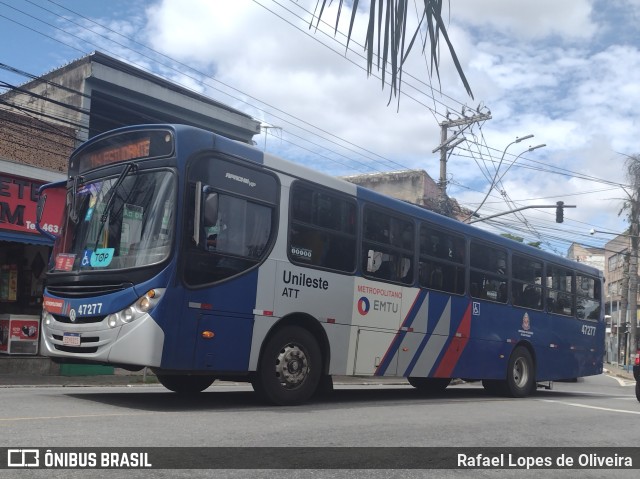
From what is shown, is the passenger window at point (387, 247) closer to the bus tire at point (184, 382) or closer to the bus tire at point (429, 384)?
the bus tire at point (184, 382)

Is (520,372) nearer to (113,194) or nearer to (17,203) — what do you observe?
(113,194)

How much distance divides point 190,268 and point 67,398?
108 inches

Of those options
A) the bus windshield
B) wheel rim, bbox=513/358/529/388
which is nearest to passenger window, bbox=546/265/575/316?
wheel rim, bbox=513/358/529/388

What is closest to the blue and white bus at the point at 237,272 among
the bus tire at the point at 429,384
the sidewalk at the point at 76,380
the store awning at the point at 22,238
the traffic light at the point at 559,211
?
the bus tire at the point at 429,384

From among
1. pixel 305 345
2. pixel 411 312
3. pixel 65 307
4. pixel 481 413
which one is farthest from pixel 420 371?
pixel 65 307

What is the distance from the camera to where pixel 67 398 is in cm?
862

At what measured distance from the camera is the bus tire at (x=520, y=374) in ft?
43.8

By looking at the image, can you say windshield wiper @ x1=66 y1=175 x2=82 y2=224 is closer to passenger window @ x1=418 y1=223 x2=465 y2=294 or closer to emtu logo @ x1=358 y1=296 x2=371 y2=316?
emtu logo @ x1=358 y1=296 x2=371 y2=316

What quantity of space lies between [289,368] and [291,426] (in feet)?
5.97

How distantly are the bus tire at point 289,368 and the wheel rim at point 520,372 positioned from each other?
6.09 meters

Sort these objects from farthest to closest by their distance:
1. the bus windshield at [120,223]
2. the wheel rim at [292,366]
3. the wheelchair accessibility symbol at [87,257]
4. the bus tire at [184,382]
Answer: the bus tire at [184,382], the wheel rim at [292,366], the wheelchair accessibility symbol at [87,257], the bus windshield at [120,223]

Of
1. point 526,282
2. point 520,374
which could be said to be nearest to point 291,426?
point 520,374

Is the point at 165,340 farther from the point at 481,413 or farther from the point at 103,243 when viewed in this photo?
the point at 481,413

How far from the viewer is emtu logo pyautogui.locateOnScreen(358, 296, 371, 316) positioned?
9711 millimetres
